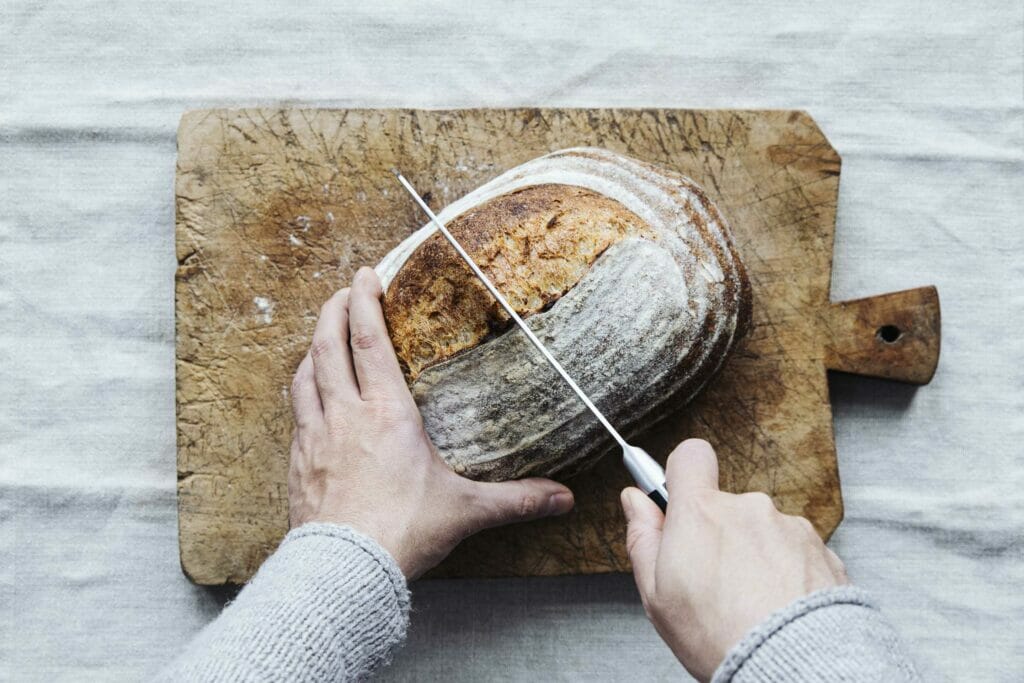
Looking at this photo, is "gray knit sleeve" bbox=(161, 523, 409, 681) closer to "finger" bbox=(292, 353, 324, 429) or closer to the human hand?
the human hand

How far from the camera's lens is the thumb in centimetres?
123

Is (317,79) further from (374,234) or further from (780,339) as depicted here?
(780,339)

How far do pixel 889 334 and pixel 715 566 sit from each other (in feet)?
2.33

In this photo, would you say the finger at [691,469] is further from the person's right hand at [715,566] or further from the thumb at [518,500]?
the thumb at [518,500]

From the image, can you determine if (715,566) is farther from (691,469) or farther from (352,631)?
(352,631)

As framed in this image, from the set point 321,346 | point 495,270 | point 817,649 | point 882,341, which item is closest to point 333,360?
point 321,346

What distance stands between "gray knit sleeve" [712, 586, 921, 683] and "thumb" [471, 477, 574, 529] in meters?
0.42

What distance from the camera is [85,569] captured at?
4.83 ft

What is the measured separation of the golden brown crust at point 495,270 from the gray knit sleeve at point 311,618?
272 mm

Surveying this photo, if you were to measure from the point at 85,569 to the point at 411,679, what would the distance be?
61 centimetres

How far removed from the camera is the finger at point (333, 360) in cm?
121

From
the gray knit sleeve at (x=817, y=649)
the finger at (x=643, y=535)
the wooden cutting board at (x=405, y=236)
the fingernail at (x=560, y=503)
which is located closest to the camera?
the gray knit sleeve at (x=817, y=649)

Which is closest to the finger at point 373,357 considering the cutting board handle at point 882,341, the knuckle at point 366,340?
the knuckle at point 366,340

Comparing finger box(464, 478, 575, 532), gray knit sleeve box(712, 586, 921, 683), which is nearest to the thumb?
finger box(464, 478, 575, 532)
